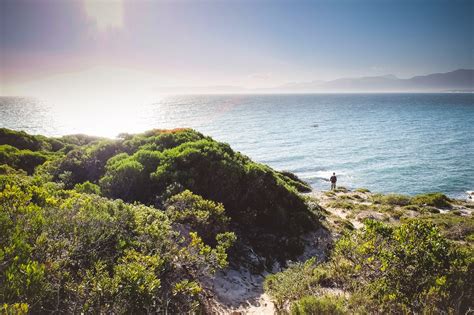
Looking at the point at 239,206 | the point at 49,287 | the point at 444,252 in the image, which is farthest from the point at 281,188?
the point at 49,287

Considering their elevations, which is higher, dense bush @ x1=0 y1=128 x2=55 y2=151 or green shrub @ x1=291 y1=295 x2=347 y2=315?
dense bush @ x1=0 y1=128 x2=55 y2=151

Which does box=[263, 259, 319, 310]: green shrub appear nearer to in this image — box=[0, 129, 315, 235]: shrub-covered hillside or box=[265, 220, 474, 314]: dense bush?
box=[265, 220, 474, 314]: dense bush

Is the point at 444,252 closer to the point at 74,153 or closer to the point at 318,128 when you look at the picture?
the point at 74,153

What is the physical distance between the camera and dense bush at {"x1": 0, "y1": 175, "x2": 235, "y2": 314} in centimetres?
516

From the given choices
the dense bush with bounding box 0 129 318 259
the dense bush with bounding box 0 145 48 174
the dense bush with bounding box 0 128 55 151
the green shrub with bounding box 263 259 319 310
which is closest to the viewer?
the green shrub with bounding box 263 259 319 310

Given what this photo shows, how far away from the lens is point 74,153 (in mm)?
17344

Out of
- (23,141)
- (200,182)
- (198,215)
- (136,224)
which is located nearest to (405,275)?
(198,215)

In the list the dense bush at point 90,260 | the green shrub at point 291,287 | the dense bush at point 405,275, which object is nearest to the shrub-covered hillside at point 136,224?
the dense bush at point 90,260

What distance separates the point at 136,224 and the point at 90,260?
7.06 feet

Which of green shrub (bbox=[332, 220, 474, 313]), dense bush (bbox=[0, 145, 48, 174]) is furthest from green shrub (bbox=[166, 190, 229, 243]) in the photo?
dense bush (bbox=[0, 145, 48, 174])

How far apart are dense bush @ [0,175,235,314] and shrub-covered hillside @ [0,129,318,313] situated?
0.08 ft

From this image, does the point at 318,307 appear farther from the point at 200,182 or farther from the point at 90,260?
the point at 200,182

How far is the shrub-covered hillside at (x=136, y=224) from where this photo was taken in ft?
18.3

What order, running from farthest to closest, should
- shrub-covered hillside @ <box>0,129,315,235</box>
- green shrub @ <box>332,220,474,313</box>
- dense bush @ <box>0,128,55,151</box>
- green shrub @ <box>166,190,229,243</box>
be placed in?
1. dense bush @ <box>0,128,55,151</box>
2. shrub-covered hillside @ <box>0,129,315,235</box>
3. green shrub @ <box>166,190,229,243</box>
4. green shrub @ <box>332,220,474,313</box>
